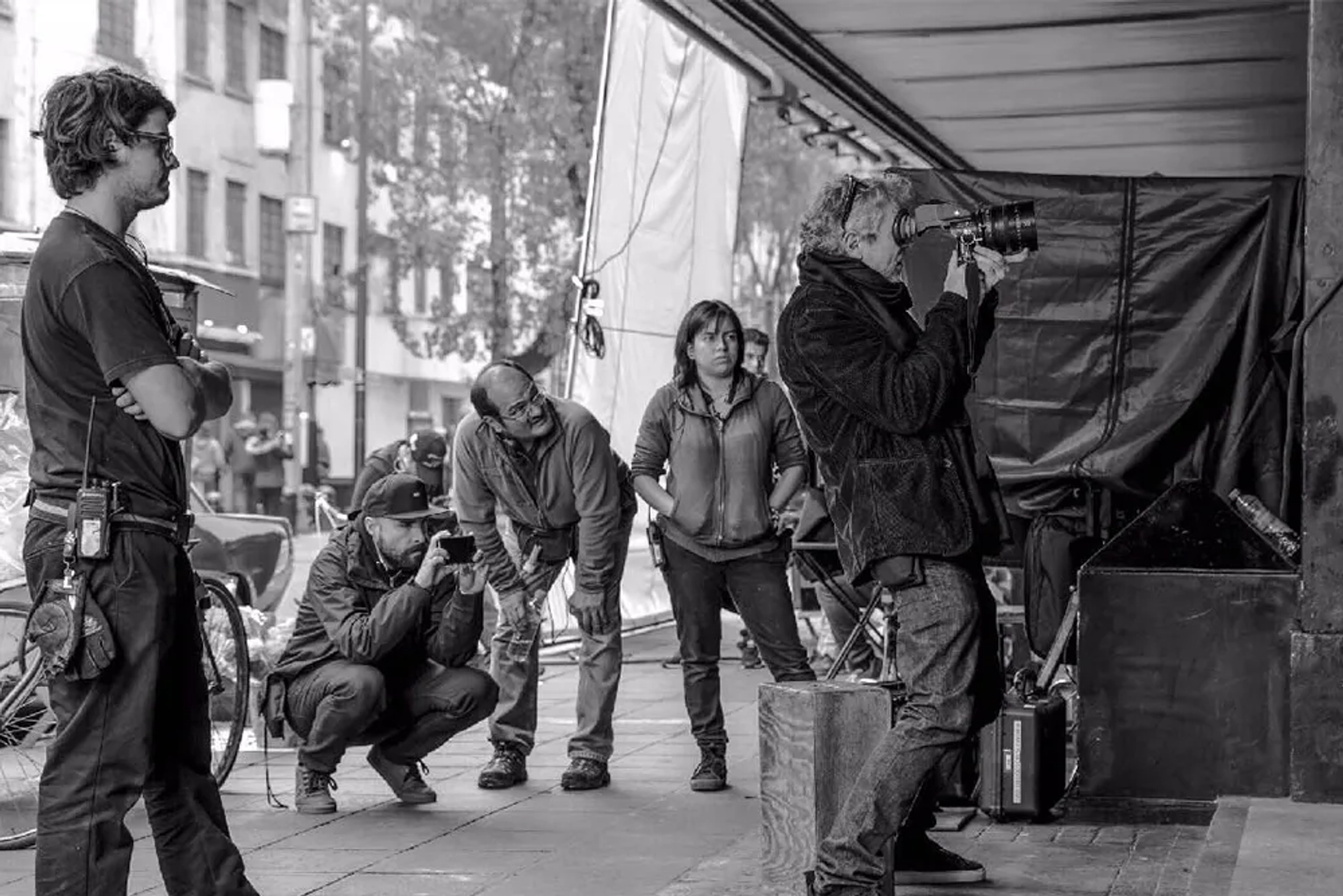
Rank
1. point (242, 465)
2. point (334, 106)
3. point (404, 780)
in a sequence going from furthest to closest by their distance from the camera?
1. point (334, 106)
2. point (242, 465)
3. point (404, 780)

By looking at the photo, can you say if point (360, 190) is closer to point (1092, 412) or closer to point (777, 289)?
point (777, 289)

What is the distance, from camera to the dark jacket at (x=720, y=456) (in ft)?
30.0

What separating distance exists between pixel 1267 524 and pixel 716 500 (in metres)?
2.23

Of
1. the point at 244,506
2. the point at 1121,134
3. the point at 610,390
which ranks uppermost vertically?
the point at 1121,134

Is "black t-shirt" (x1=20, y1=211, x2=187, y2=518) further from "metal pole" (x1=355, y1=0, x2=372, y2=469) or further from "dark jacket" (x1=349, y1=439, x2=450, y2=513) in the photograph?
"metal pole" (x1=355, y1=0, x2=372, y2=469)

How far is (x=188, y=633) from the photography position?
208 inches

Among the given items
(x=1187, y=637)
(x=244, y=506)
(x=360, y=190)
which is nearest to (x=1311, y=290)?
(x=1187, y=637)

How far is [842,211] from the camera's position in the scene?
20.6ft

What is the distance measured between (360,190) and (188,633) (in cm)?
3829

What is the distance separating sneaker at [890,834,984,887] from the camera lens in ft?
5.97

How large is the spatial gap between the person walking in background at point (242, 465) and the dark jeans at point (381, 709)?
2521cm

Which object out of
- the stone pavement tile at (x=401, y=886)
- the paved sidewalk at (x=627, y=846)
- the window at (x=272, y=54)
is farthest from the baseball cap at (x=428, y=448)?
the window at (x=272, y=54)

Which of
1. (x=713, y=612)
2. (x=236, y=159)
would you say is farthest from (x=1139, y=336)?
(x=236, y=159)

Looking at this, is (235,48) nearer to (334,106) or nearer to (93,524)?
(334,106)
